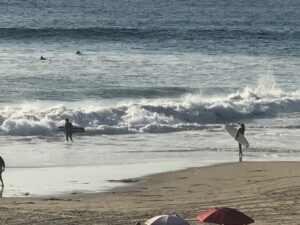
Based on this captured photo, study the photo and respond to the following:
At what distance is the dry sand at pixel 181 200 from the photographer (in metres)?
19.9

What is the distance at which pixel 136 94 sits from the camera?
44469mm

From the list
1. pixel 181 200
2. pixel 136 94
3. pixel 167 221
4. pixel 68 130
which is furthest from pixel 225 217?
pixel 136 94

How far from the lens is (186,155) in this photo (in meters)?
29.3

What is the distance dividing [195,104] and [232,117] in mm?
1760

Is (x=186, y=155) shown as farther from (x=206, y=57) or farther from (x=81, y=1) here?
(x=81, y=1)

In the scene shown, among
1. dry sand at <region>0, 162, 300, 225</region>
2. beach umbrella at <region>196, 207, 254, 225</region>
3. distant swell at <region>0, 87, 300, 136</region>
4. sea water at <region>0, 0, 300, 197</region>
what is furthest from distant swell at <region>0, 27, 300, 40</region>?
beach umbrella at <region>196, 207, 254, 225</region>

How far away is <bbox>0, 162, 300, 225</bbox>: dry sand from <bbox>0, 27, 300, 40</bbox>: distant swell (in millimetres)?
44531

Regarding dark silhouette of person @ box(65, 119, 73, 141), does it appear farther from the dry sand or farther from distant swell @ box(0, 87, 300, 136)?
the dry sand

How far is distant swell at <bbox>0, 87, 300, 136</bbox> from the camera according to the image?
115ft

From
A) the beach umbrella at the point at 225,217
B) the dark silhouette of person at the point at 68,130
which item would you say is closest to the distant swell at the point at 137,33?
the dark silhouette of person at the point at 68,130

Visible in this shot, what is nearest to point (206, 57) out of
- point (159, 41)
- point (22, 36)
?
point (159, 41)

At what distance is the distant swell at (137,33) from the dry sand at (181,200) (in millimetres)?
44531

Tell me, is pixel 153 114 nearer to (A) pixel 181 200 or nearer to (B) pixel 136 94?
(B) pixel 136 94

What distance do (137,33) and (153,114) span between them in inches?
1351
